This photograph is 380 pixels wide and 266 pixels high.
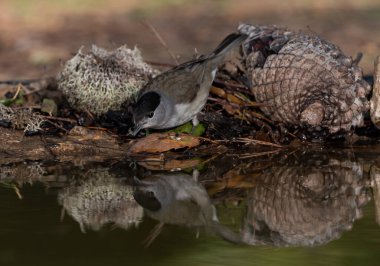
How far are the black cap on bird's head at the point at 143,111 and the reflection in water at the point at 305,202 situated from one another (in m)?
1.09

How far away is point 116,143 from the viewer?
6980 millimetres

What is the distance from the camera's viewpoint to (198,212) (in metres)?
5.09

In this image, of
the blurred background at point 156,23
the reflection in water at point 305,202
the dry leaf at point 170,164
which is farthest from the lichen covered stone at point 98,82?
the blurred background at point 156,23

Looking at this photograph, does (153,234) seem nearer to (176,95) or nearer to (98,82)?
(176,95)

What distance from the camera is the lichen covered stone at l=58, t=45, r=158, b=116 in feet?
24.2

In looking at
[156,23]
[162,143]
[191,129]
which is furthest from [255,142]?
[156,23]

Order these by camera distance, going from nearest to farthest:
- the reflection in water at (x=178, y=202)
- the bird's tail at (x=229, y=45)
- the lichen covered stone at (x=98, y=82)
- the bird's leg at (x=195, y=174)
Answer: the reflection in water at (x=178, y=202)
the bird's leg at (x=195, y=174)
the lichen covered stone at (x=98, y=82)
the bird's tail at (x=229, y=45)

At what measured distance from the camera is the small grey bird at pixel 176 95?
265 inches

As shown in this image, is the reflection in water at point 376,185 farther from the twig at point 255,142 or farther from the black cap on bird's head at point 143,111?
the black cap on bird's head at point 143,111

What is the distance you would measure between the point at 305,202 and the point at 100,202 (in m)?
1.23

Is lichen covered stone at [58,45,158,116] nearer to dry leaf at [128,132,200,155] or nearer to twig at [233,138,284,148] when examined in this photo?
dry leaf at [128,132,200,155]

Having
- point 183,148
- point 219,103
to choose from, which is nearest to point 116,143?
point 183,148

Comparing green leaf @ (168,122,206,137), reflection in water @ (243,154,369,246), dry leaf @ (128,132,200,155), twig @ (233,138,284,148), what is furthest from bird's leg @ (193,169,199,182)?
green leaf @ (168,122,206,137)

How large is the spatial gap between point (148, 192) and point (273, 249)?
143 cm
